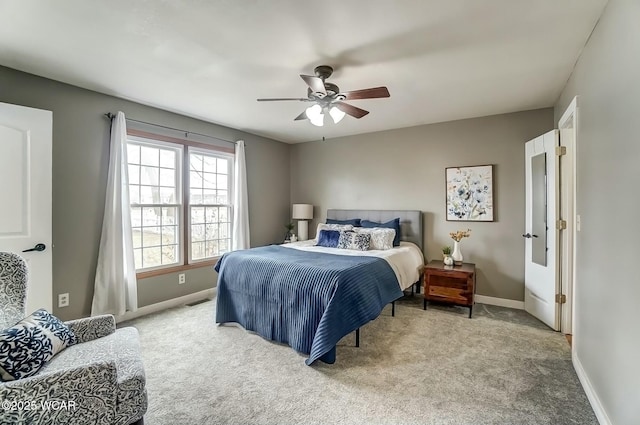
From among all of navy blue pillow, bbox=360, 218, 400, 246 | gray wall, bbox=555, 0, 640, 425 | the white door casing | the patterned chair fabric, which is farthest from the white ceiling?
navy blue pillow, bbox=360, 218, 400, 246

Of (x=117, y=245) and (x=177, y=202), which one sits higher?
(x=177, y=202)

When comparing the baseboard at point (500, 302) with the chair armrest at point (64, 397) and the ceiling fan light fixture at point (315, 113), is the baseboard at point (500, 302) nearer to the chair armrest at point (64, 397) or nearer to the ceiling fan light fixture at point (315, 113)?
the ceiling fan light fixture at point (315, 113)

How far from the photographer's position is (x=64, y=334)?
1.71 meters

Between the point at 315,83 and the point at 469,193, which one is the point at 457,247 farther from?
the point at 315,83

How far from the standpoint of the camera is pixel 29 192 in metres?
2.53

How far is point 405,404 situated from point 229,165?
403 centimetres

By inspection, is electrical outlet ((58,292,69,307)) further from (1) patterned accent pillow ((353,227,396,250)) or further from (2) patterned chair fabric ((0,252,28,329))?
(1) patterned accent pillow ((353,227,396,250))

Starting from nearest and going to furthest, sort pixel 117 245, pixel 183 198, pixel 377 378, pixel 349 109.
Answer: pixel 377 378 < pixel 349 109 < pixel 117 245 < pixel 183 198

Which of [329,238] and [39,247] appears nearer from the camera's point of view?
[39,247]

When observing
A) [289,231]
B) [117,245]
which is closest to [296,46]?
[117,245]

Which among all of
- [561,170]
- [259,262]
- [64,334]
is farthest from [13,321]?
[561,170]

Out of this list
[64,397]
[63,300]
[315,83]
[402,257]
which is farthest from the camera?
[402,257]

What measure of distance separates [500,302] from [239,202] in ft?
13.1

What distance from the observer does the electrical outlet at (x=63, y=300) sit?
9.68 feet
